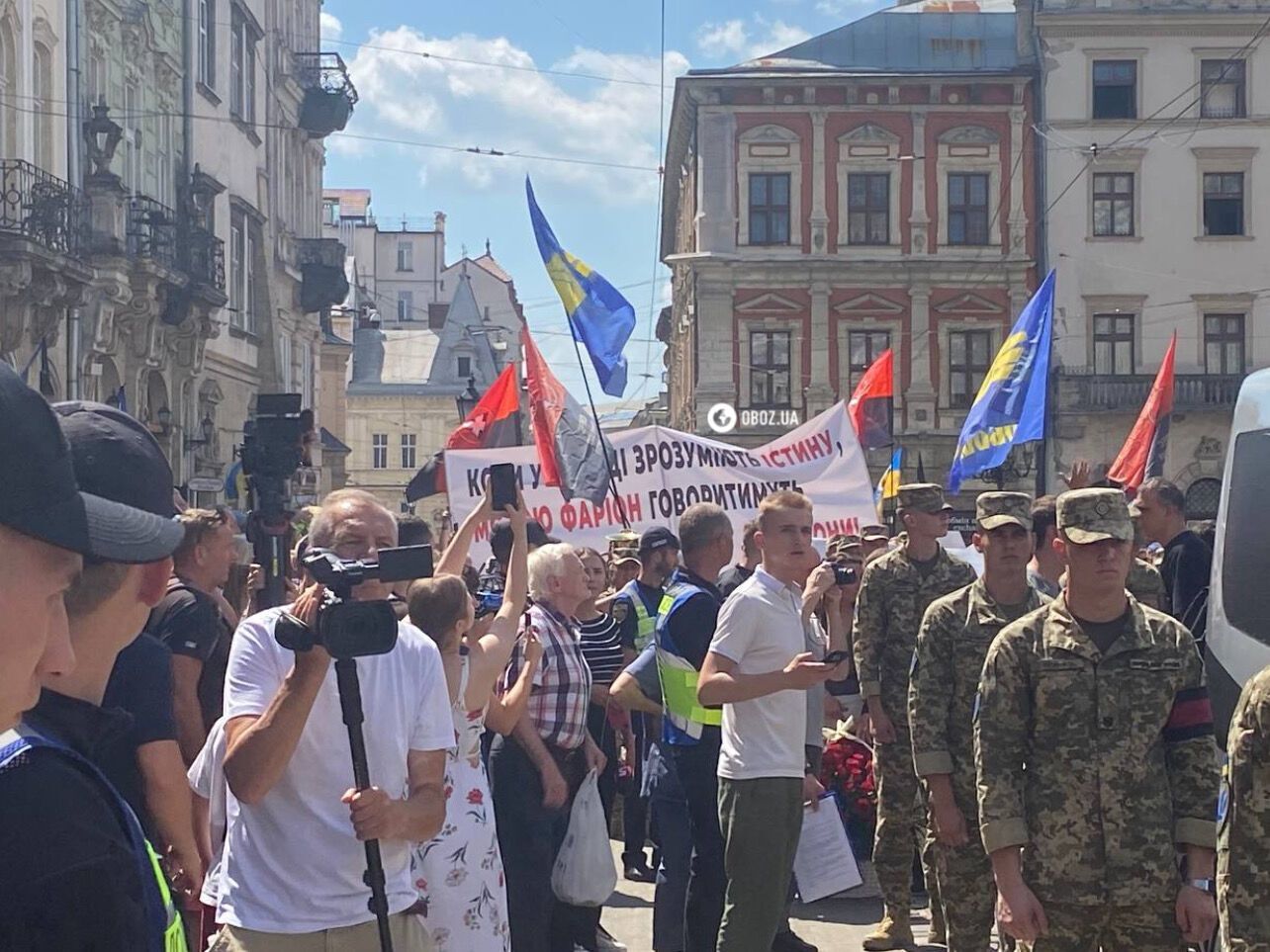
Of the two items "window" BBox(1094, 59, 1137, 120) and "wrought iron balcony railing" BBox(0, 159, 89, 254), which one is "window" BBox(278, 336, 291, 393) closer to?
"wrought iron balcony railing" BBox(0, 159, 89, 254)

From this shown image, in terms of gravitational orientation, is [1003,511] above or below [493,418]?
below

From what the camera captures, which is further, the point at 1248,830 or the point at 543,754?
the point at 543,754

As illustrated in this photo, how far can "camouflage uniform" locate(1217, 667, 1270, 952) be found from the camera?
3.66 metres

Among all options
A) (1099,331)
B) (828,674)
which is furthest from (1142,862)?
(1099,331)

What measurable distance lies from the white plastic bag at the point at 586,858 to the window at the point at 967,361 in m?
35.4

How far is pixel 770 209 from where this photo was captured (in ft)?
138

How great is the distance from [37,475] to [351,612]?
1.82m

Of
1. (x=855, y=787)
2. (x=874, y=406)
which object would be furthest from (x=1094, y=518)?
(x=874, y=406)

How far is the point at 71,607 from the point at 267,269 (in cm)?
3362

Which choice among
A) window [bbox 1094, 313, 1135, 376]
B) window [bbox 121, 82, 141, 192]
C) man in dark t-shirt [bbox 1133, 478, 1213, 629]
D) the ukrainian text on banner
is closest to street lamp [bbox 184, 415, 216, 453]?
window [bbox 121, 82, 141, 192]

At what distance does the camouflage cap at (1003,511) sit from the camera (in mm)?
6410

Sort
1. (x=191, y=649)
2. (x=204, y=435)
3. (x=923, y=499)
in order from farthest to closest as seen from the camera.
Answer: (x=204, y=435)
(x=923, y=499)
(x=191, y=649)

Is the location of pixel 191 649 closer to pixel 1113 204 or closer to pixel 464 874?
pixel 464 874

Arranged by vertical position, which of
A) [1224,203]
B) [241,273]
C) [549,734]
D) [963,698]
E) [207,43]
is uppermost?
[207,43]
